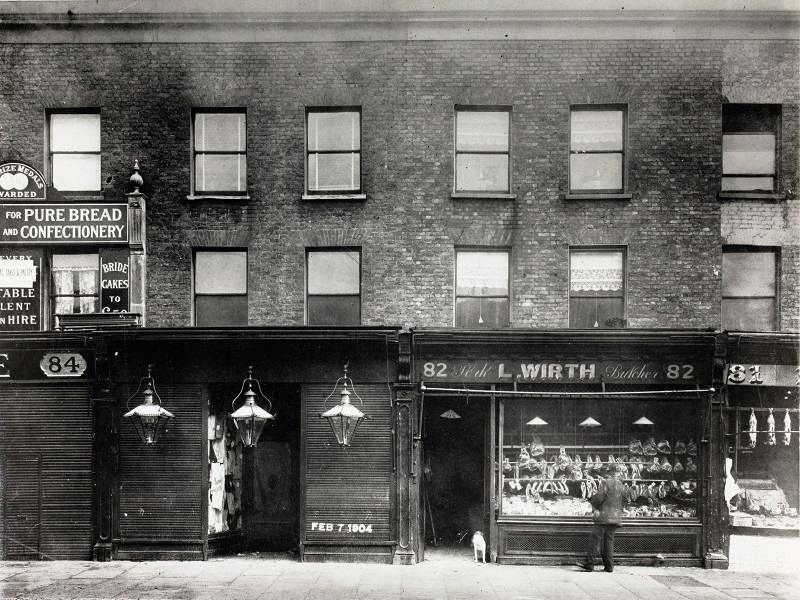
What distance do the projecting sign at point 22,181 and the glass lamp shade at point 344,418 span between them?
7163 millimetres

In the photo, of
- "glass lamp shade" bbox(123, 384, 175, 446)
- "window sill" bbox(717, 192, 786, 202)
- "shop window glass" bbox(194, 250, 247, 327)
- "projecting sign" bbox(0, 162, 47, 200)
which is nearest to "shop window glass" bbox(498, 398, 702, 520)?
"window sill" bbox(717, 192, 786, 202)

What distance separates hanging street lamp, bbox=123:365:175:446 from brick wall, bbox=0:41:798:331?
1329 millimetres

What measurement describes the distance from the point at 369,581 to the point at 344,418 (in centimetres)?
282

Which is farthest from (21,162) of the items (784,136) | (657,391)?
(784,136)

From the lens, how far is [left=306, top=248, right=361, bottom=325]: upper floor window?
44.0 ft

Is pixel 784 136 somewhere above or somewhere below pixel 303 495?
above

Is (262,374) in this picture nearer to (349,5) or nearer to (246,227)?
(246,227)

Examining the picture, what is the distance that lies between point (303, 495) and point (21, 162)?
8579mm

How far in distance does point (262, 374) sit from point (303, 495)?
95.6 inches

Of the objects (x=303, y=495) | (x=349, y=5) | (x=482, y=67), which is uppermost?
(x=349, y=5)

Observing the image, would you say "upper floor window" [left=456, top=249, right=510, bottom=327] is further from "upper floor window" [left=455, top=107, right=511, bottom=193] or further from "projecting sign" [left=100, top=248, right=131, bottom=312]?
"projecting sign" [left=100, top=248, right=131, bottom=312]

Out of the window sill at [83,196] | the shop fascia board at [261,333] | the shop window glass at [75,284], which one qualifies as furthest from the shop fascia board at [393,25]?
the shop fascia board at [261,333]

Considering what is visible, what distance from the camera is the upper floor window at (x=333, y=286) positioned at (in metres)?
13.4

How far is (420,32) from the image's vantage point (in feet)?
43.5
